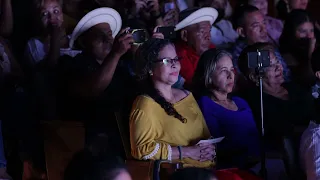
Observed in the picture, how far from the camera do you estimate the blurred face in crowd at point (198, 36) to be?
13.8 feet

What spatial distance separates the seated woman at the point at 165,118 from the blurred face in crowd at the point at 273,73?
0.67 metres

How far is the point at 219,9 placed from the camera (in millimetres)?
4879

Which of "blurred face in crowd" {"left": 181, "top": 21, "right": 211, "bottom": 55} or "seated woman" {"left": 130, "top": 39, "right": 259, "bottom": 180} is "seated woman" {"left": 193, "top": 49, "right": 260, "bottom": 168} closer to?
"seated woman" {"left": 130, "top": 39, "right": 259, "bottom": 180}

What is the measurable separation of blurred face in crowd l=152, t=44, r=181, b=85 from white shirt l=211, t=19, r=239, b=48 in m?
1.65

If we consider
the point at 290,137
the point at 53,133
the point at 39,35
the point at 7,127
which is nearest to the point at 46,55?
the point at 39,35

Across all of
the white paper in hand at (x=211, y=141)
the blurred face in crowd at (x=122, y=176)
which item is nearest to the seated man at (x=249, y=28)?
the white paper in hand at (x=211, y=141)

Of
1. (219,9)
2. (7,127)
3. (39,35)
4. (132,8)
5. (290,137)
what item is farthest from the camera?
(219,9)

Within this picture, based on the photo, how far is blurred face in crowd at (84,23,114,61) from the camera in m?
3.63

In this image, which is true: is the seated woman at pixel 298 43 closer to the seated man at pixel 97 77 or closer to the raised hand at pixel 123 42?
the seated man at pixel 97 77

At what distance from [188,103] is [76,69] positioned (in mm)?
636

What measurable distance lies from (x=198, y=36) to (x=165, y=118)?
124 centimetres

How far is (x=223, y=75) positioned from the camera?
11.1 feet

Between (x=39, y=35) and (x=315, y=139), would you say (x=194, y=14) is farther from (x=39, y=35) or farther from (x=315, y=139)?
(x=315, y=139)

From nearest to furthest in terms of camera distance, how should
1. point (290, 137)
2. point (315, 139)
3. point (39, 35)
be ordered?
point (315, 139) → point (290, 137) → point (39, 35)
